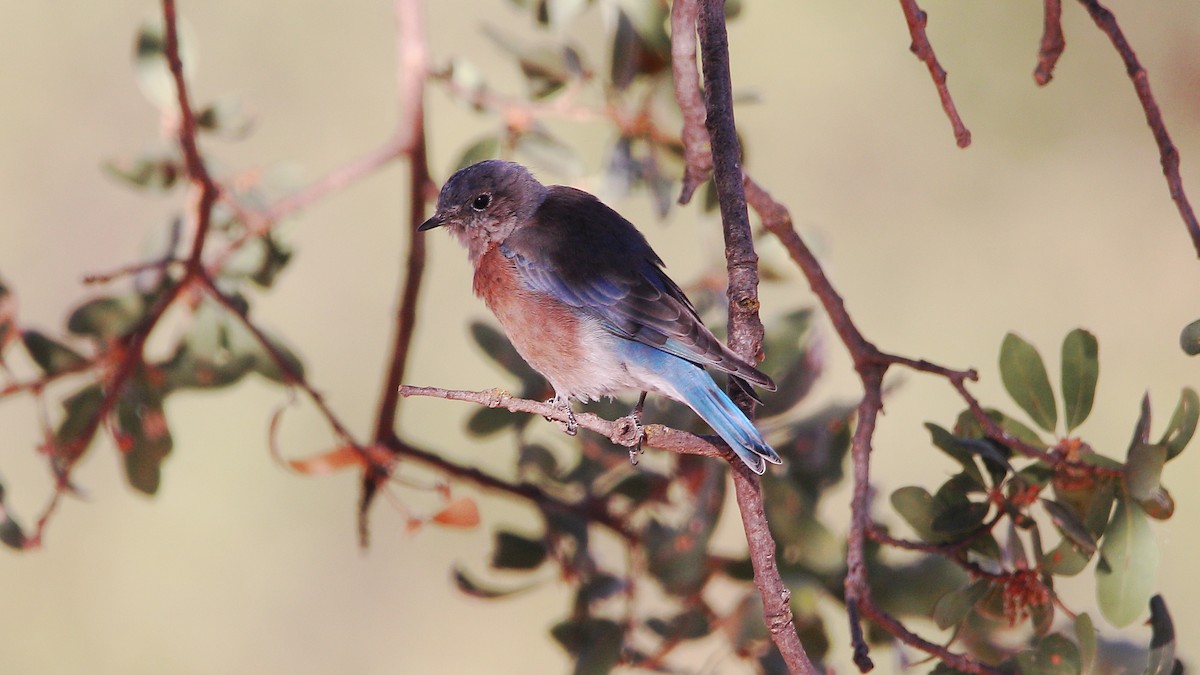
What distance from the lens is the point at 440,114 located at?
14.9 ft

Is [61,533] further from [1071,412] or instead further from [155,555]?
[1071,412]

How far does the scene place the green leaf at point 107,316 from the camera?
2.68 m

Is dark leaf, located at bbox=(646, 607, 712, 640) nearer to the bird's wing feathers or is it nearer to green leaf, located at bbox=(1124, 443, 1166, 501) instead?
the bird's wing feathers

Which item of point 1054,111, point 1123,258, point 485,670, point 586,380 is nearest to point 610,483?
point 586,380

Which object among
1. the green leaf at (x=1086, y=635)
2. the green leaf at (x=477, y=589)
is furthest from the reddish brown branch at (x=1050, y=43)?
the green leaf at (x=477, y=589)

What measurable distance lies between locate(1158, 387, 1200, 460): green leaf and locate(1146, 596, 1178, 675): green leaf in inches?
10.5

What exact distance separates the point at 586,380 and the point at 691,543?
44 centimetres

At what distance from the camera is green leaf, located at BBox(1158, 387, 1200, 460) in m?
1.85

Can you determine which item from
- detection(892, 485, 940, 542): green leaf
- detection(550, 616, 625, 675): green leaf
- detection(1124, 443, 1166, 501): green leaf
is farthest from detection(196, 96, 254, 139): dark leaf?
detection(1124, 443, 1166, 501): green leaf

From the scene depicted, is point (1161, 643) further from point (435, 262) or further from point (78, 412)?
point (435, 262)

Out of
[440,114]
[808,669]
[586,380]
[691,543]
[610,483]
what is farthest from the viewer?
[440,114]

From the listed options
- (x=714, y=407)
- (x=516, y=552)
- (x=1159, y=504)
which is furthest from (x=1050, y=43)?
(x=516, y=552)

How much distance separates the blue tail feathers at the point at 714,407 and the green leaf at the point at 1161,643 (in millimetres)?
704

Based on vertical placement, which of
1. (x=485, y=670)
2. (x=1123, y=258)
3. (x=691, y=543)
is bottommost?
(x=485, y=670)
